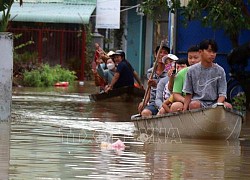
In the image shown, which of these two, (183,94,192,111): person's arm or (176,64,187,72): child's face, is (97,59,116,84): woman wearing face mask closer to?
(176,64,187,72): child's face

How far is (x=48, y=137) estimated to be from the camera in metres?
12.9

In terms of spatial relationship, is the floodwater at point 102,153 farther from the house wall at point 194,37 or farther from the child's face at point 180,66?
the house wall at point 194,37

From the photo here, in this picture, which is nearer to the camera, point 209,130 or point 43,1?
point 209,130

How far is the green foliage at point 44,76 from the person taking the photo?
107 feet

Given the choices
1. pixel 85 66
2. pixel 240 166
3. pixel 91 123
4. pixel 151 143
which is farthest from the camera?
A: pixel 85 66

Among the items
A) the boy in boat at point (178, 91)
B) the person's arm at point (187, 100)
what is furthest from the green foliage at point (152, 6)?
the person's arm at point (187, 100)

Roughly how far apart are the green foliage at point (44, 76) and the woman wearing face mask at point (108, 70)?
669cm

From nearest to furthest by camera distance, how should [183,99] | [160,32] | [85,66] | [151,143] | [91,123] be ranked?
[151,143] < [183,99] < [91,123] < [85,66] < [160,32]

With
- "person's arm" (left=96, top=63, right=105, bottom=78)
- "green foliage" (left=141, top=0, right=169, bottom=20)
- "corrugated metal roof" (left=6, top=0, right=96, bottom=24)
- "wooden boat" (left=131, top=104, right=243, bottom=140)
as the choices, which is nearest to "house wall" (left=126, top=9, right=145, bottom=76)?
"corrugated metal roof" (left=6, top=0, right=96, bottom=24)

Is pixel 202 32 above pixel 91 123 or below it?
above

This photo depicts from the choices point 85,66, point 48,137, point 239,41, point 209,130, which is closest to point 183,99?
point 209,130

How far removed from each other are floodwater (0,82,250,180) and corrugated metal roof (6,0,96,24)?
2234 centimetres

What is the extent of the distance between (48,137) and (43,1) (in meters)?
29.5

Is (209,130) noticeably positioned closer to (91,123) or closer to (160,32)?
(91,123)
